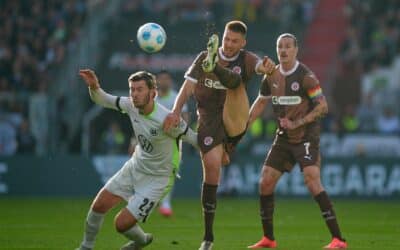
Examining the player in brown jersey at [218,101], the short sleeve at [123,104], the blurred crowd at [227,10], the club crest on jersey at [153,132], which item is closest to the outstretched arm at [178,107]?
the player in brown jersey at [218,101]

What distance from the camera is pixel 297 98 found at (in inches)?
543

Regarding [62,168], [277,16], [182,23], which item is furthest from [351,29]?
[62,168]

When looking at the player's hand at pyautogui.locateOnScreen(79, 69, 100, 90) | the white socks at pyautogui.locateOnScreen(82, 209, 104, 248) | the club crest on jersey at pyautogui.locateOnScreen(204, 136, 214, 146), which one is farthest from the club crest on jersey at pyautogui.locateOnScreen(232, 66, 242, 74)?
the white socks at pyautogui.locateOnScreen(82, 209, 104, 248)

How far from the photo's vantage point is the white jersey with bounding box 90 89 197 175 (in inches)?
477

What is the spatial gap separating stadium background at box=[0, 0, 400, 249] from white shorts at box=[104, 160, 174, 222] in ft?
28.3

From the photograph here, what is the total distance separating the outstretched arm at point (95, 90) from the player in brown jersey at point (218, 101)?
855mm

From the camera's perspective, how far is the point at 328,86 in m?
30.5

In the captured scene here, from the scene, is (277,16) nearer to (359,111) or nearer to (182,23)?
(182,23)

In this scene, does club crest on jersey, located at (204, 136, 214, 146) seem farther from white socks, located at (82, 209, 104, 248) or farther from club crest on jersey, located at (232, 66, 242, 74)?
white socks, located at (82, 209, 104, 248)

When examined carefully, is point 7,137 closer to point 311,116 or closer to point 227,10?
point 227,10

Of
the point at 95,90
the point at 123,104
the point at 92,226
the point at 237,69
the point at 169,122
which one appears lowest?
the point at 92,226

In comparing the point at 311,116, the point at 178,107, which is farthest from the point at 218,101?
the point at 311,116

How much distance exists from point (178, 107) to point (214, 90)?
28.7 inches

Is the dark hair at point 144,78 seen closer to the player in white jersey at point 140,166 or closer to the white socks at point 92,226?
the player in white jersey at point 140,166
